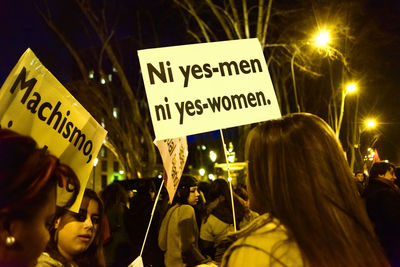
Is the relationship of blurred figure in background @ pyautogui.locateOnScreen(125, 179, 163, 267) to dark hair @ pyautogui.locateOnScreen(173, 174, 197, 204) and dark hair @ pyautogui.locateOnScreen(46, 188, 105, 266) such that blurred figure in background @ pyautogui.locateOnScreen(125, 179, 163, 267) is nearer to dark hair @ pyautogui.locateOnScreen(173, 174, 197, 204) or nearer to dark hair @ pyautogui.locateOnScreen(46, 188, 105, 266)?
dark hair @ pyautogui.locateOnScreen(173, 174, 197, 204)

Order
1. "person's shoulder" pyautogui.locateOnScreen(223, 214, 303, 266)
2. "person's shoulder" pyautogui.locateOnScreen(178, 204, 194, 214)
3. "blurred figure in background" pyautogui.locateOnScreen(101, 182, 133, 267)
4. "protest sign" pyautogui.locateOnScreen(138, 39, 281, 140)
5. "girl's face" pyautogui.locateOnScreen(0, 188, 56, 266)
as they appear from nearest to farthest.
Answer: "girl's face" pyautogui.locateOnScreen(0, 188, 56, 266) < "person's shoulder" pyautogui.locateOnScreen(223, 214, 303, 266) < "protest sign" pyautogui.locateOnScreen(138, 39, 281, 140) < "person's shoulder" pyautogui.locateOnScreen(178, 204, 194, 214) < "blurred figure in background" pyautogui.locateOnScreen(101, 182, 133, 267)

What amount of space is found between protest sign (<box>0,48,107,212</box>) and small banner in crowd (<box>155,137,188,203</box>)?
5.19ft

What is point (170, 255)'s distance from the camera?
5.12 meters

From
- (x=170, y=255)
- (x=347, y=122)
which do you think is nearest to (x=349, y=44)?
(x=347, y=122)

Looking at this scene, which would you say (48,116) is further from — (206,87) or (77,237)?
(206,87)

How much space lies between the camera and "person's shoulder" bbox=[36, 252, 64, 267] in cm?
208

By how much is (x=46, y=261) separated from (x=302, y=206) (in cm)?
160

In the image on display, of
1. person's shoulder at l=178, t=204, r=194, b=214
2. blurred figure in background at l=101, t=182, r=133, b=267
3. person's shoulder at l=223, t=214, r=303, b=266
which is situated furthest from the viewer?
blurred figure in background at l=101, t=182, r=133, b=267

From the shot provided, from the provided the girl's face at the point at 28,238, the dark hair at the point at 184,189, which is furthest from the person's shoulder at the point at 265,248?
the dark hair at the point at 184,189

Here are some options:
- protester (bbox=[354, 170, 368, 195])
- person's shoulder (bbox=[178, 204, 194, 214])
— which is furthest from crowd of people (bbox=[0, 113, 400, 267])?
protester (bbox=[354, 170, 368, 195])

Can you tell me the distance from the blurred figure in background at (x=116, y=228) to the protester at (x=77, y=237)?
338cm

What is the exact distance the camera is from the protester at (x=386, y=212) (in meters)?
4.11

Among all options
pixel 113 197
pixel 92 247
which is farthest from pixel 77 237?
pixel 113 197

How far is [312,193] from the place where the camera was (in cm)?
150
